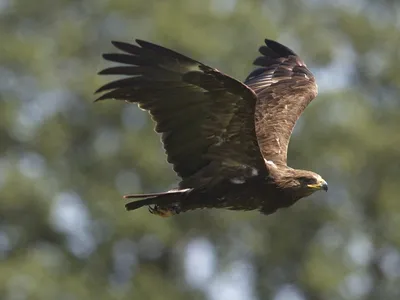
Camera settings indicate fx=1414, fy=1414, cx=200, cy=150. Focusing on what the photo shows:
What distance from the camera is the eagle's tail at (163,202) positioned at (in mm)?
11516

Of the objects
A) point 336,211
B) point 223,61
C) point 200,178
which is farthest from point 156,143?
point 200,178

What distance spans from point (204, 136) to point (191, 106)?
388 mm

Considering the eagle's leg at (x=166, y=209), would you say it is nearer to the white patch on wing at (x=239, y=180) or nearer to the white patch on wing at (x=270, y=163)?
the white patch on wing at (x=239, y=180)

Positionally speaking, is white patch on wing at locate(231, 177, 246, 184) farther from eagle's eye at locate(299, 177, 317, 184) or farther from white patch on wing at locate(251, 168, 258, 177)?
eagle's eye at locate(299, 177, 317, 184)

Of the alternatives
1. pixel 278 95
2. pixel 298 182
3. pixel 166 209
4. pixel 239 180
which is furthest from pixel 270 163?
pixel 278 95

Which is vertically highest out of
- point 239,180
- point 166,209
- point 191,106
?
point 191,106

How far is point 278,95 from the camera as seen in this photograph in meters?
13.6

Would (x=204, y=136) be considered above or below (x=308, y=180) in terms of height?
above

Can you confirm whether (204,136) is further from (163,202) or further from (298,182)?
(298,182)

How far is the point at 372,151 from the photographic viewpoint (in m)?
28.5

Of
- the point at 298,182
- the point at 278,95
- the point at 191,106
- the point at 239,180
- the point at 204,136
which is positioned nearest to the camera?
the point at 191,106

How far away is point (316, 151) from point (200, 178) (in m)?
16.0

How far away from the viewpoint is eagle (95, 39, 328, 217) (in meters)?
10.9

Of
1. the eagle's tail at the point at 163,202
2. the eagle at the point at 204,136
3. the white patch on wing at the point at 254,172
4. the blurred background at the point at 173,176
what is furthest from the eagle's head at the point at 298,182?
the blurred background at the point at 173,176
